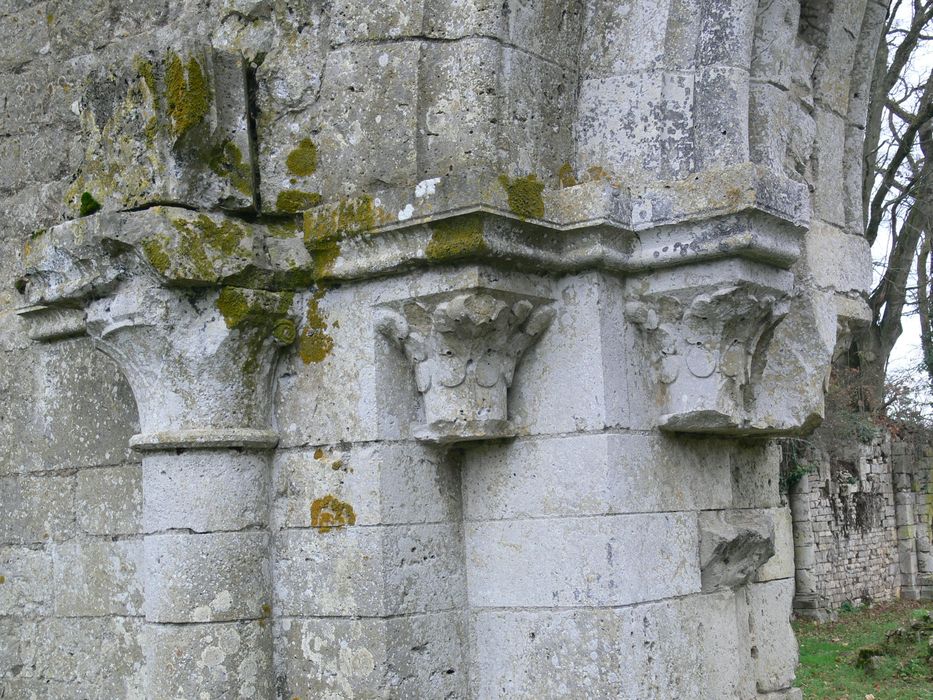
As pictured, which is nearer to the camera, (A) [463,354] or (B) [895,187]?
(A) [463,354]

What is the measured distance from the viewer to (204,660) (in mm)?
3537

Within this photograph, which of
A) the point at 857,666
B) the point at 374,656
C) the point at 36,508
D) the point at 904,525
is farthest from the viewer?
the point at 904,525

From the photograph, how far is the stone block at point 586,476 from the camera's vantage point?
3453mm

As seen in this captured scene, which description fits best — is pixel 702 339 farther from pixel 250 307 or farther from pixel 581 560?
pixel 250 307

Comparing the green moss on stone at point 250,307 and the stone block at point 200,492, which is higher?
the green moss on stone at point 250,307

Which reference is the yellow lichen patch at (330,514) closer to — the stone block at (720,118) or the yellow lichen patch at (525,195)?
the yellow lichen patch at (525,195)

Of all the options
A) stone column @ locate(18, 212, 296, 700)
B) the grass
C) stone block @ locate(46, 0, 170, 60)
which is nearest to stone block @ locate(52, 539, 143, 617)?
stone column @ locate(18, 212, 296, 700)

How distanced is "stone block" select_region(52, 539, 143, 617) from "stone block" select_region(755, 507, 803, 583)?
216cm

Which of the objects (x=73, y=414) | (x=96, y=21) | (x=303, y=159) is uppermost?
(x=96, y=21)

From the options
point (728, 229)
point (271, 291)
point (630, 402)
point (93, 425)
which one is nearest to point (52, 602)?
point (93, 425)

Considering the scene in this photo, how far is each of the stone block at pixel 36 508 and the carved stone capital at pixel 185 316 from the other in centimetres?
73

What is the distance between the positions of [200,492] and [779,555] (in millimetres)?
2133

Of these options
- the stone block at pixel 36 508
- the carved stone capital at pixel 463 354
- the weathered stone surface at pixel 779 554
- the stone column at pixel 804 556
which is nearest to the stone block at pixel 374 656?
the carved stone capital at pixel 463 354

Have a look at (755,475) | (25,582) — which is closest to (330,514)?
(25,582)
